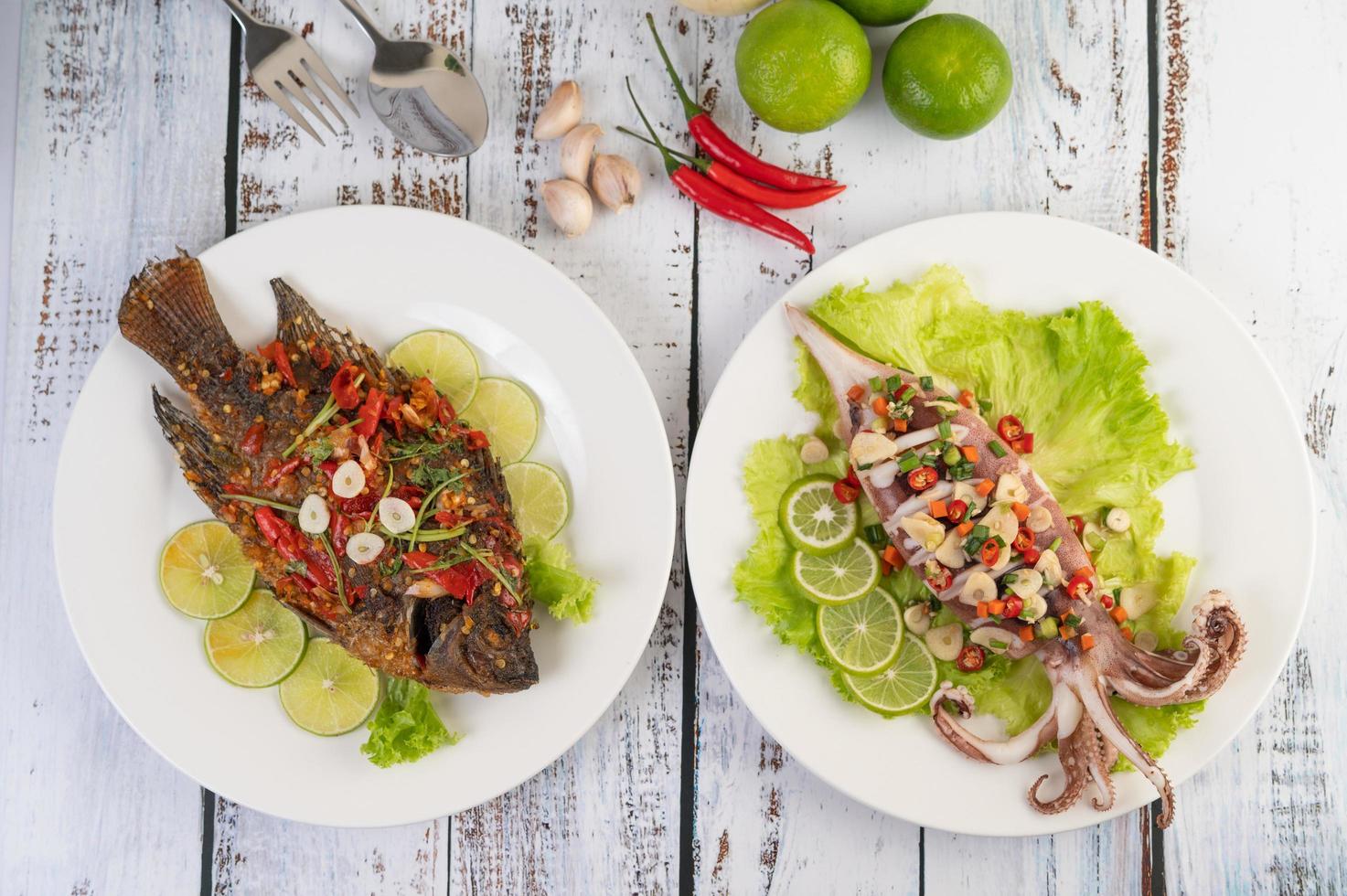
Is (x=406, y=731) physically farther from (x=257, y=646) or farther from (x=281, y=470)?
(x=281, y=470)

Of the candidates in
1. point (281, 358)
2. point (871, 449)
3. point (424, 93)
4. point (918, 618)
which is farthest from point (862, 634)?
point (424, 93)

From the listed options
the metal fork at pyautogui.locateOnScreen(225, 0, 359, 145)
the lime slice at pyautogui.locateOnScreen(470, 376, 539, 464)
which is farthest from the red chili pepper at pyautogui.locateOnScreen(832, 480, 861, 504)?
the metal fork at pyautogui.locateOnScreen(225, 0, 359, 145)

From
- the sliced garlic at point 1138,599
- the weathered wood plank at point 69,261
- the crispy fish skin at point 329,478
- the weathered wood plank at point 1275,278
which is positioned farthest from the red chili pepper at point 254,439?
the weathered wood plank at point 1275,278

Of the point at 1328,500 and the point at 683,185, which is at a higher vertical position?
the point at 683,185

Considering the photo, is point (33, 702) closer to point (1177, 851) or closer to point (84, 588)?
point (84, 588)

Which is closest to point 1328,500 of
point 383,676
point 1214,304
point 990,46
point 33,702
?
point 1214,304

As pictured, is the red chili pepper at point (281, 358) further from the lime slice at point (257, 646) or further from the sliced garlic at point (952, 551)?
the sliced garlic at point (952, 551)
